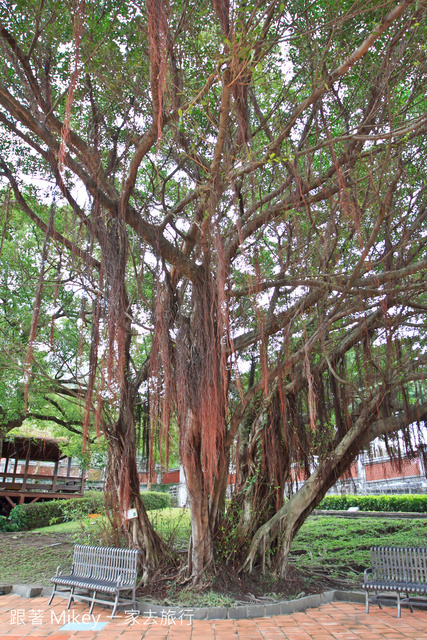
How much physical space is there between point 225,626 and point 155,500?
28.7 ft

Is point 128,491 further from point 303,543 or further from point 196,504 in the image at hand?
point 303,543

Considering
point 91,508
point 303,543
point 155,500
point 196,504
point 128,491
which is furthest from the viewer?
point 155,500

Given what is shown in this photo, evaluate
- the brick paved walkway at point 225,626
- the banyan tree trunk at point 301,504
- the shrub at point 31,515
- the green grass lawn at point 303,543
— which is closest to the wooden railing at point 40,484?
the shrub at point 31,515

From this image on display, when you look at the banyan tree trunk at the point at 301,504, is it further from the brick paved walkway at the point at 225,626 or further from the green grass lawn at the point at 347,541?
the green grass lawn at the point at 347,541

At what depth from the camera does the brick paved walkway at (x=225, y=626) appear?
11.5 feet

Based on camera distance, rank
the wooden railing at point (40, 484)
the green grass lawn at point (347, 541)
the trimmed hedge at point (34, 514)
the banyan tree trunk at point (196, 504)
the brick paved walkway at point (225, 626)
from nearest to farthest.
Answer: the brick paved walkway at point (225, 626) < the banyan tree trunk at point (196, 504) < the green grass lawn at point (347, 541) < the trimmed hedge at point (34, 514) < the wooden railing at point (40, 484)

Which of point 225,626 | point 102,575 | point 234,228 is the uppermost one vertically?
point 234,228

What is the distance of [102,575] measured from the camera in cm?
452

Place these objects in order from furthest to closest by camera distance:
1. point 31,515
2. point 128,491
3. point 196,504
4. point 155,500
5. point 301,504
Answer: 1. point 155,500
2. point 31,515
3. point 301,504
4. point 128,491
5. point 196,504

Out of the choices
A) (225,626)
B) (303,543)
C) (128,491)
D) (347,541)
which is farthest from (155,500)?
(225,626)

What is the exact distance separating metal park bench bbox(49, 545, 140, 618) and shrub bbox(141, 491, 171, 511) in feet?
22.2

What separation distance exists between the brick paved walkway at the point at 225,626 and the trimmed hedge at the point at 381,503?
6430 millimetres

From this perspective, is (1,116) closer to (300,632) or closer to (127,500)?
(127,500)

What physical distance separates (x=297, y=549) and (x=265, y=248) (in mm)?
4562
